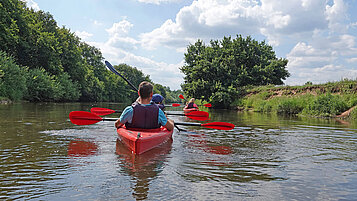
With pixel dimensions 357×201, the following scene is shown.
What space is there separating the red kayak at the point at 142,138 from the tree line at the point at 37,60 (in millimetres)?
20609

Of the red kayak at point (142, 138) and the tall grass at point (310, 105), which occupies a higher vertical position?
the tall grass at point (310, 105)

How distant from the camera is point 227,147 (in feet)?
20.2

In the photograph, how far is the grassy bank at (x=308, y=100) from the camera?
1666cm

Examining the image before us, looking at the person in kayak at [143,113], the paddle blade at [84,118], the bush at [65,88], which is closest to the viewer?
the person in kayak at [143,113]

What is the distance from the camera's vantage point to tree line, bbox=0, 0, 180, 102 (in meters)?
25.5

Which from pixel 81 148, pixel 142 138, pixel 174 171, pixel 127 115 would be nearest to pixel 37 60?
pixel 81 148

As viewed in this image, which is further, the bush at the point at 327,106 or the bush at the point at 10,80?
the bush at the point at 10,80

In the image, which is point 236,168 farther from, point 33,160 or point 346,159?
point 33,160

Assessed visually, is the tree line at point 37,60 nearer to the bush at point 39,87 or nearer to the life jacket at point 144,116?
the bush at point 39,87

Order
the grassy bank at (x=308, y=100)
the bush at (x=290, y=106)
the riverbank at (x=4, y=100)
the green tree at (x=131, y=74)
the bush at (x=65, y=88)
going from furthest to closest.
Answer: the green tree at (x=131, y=74), the bush at (x=65, y=88), the riverbank at (x=4, y=100), the bush at (x=290, y=106), the grassy bank at (x=308, y=100)

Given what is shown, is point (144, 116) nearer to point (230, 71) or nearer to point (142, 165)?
point (142, 165)

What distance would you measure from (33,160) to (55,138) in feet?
7.44

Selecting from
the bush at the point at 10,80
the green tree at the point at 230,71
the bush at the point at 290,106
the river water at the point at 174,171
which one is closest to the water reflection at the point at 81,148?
the river water at the point at 174,171

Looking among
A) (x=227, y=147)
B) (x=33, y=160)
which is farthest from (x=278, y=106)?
(x=33, y=160)
